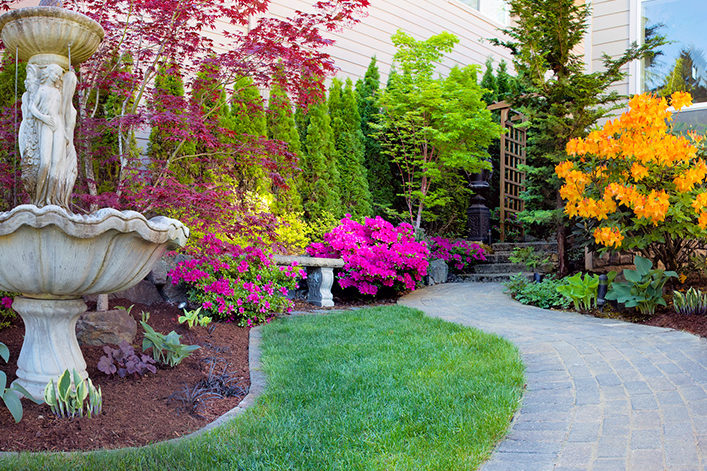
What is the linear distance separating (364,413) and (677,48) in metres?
7.13

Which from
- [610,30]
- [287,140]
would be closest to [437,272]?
[287,140]

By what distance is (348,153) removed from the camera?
886cm

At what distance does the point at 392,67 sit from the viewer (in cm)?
974

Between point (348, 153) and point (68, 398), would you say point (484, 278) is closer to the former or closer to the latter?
point (348, 153)

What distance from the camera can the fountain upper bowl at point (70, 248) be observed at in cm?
237

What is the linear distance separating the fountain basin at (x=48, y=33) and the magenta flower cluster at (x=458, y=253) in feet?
20.7

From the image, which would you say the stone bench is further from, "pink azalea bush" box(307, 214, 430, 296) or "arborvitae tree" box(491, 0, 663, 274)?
"arborvitae tree" box(491, 0, 663, 274)

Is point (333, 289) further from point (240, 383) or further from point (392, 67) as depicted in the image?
point (392, 67)

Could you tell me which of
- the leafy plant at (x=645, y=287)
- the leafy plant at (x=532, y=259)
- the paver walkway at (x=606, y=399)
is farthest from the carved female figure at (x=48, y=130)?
the leafy plant at (x=532, y=259)

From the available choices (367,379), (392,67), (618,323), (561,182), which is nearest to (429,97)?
(392,67)

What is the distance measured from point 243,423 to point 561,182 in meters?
5.44

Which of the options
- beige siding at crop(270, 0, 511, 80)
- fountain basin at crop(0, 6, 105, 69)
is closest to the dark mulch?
fountain basin at crop(0, 6, 105, 69)

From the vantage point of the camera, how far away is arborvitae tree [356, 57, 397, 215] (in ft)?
31.4

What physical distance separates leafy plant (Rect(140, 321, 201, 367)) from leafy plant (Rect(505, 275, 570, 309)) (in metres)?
4.03
